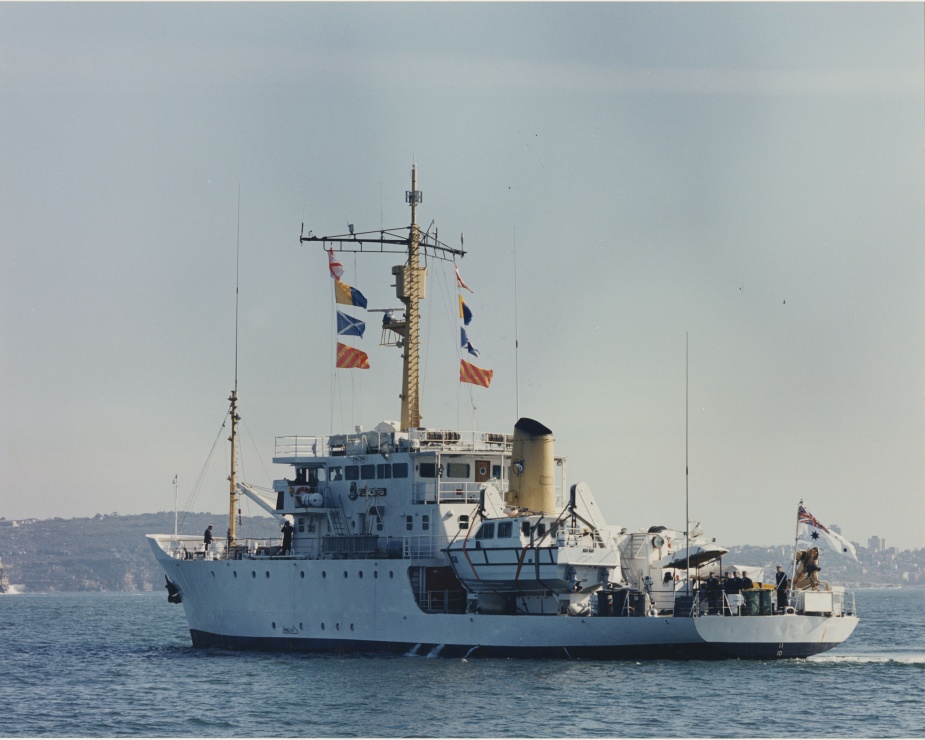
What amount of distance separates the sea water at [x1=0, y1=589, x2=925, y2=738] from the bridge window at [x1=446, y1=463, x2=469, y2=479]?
5875 mm

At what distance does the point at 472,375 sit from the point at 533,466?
3.79m

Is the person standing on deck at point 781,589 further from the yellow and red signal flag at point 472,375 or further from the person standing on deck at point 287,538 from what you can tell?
the person standing on deck at point 287,538

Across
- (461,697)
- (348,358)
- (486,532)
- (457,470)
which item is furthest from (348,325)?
(461,697)

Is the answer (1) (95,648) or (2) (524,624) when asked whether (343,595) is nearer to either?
(2) (524,624)

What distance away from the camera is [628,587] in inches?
1620

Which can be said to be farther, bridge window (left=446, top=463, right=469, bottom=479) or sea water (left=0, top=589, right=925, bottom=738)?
bridge window (left=446, top=463, right=469, bottom=479)

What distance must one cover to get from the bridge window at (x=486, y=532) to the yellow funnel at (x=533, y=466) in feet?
7.45

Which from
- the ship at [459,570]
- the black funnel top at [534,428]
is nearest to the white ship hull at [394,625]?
the ship at [459,570]

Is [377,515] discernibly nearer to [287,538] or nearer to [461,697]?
[287,538]

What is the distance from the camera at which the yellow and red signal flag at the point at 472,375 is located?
4560 centimetres

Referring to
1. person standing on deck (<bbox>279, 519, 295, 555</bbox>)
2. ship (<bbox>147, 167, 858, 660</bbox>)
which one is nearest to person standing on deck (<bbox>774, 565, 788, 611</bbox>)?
ship (<bbox>147, 167, 858, 660</bbox>)

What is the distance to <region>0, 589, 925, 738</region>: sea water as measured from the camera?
105ft

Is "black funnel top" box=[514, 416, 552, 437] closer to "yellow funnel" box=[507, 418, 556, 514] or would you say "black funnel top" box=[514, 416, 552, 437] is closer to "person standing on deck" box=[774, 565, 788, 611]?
"yellow funnel" box=[507, 418, 556, 514]

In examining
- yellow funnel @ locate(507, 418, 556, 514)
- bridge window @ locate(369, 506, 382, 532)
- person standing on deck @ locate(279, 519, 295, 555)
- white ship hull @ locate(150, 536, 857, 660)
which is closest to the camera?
white ship hull @ locate(150, 536, 857, 660)
